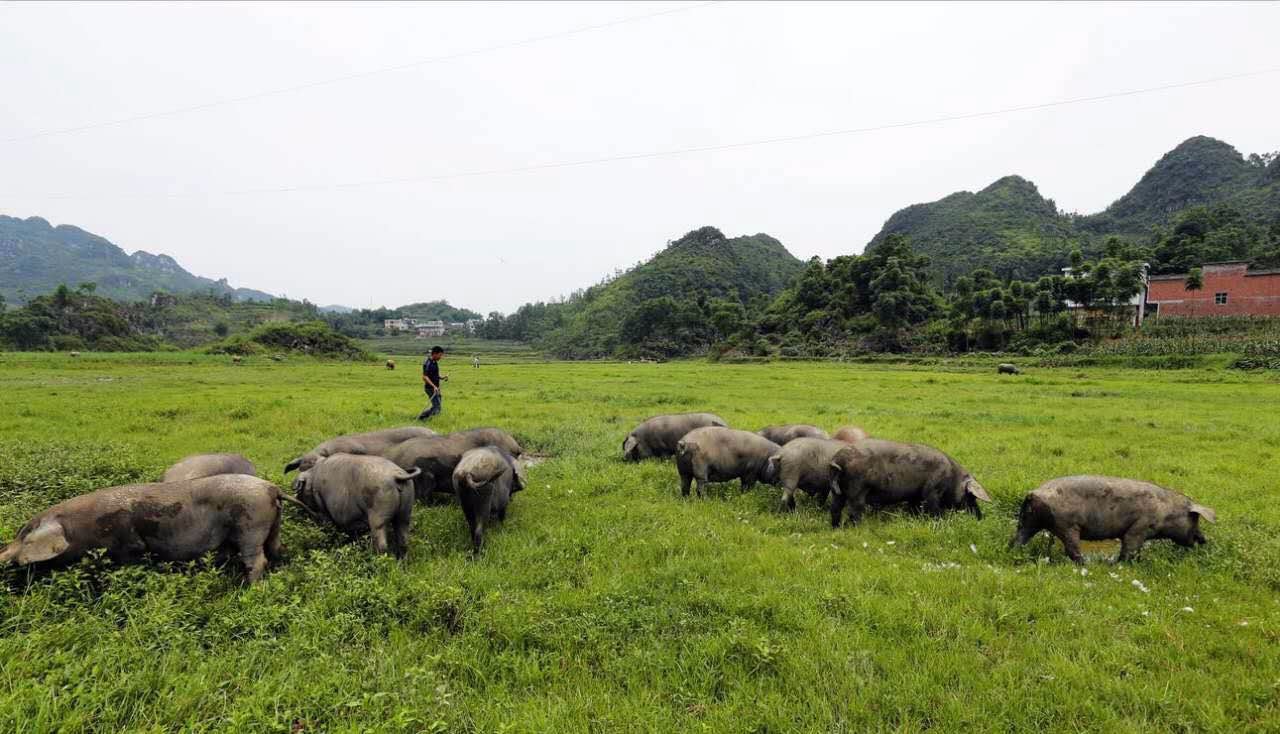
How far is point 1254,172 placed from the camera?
99562 mm

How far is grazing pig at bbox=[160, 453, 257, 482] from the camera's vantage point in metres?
7.36

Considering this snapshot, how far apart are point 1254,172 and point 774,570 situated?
146918 millimetres

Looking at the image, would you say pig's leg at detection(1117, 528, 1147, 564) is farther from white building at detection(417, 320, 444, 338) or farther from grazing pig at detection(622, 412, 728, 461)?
white building at detection(417, 320, 444, 338)

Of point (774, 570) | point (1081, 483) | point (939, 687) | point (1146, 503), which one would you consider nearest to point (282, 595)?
point (774, 570)

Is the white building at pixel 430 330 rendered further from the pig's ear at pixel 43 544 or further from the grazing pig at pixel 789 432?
the pig's ear at pixel 43 544

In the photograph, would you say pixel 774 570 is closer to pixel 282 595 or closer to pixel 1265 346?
pixel 282 595

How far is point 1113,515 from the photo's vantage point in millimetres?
6488

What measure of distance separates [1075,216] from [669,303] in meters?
90.1

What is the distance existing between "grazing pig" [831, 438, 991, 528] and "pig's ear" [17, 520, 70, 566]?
8.13 meters

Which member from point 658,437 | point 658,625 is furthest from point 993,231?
point 658,625

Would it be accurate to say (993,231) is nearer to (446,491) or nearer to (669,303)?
(669,303)

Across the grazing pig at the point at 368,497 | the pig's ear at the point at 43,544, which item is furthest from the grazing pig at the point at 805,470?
the pig's ear at the point at 43,544

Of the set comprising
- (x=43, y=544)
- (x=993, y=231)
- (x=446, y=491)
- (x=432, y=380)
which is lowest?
(x=446, y=491)

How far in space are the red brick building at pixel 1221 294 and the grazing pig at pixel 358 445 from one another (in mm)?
65580
